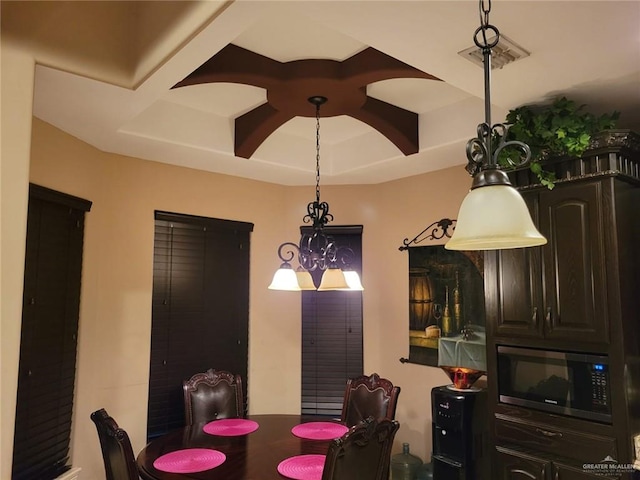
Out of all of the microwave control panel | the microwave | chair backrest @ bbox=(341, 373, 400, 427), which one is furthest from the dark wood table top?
the microwave control panel

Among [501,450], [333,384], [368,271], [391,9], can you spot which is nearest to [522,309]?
[501,450]

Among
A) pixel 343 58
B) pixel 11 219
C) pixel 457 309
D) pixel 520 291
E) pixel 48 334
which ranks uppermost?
pixel 343 58

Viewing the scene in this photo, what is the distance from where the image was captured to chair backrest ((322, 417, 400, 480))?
6.31 feet

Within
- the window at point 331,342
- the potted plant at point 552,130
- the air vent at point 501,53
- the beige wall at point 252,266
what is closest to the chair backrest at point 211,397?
the beige wall at point 252,266

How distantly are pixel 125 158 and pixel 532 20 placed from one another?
2.82 metres

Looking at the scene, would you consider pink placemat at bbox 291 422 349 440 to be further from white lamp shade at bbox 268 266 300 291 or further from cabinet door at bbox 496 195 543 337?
cabinet door at bbox 496 195 543 337

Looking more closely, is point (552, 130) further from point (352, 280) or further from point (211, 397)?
point (211, 397)

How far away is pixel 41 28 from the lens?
1.98 meters

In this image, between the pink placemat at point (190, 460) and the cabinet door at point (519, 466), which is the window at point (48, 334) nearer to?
the pink placemat at point (190, 460)

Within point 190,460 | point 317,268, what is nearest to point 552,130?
point 317,268

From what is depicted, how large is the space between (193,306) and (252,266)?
2.11 ft

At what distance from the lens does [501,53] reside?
187 cm

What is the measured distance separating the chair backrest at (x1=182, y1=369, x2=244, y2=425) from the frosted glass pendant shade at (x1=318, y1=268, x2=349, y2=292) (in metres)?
1.27

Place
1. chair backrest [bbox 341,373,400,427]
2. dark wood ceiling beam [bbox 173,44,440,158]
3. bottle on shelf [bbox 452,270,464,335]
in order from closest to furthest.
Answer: dark wood ceiling beam [bbox 173,44,440,158] → chair backrest [bbox 341,373,400,427] → bottle on shelf [bbox 452,270,464,335]
